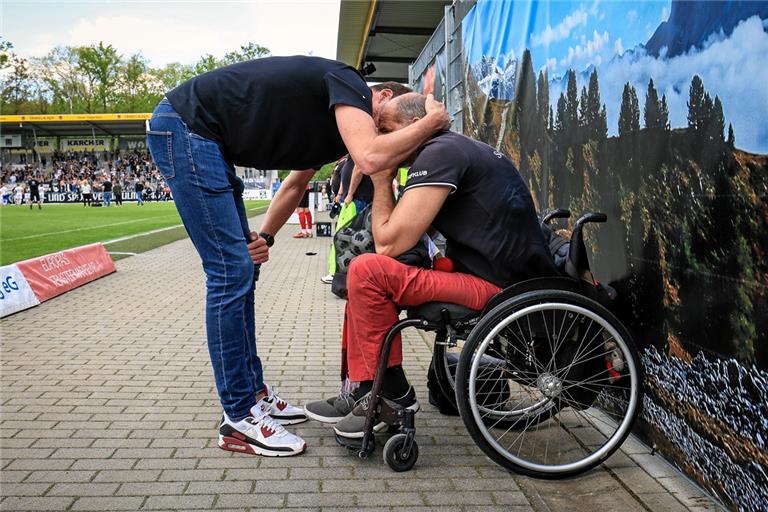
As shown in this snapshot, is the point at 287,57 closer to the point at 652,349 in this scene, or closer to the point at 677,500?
the point at 652,349

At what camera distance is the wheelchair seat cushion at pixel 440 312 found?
115 inches

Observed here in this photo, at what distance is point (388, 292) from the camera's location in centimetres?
294

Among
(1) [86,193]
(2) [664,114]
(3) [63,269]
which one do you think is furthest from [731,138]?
(1) [86,193]

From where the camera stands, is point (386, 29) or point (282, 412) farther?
point (386, 29)

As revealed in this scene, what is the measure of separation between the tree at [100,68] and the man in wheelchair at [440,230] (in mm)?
81404

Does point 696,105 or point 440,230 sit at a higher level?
point 696,105

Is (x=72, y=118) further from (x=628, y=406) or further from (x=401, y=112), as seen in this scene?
(x=628, y=406)

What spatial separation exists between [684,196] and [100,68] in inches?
3287

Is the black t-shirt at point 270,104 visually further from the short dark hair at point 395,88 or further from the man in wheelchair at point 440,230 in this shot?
the man in wheelchair at point 440,230

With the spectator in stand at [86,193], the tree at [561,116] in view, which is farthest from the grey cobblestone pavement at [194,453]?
the spectator in stand at [86,193]

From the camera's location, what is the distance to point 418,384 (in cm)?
444

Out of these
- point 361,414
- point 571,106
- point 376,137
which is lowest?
point 361,414

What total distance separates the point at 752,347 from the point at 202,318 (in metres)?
5.30

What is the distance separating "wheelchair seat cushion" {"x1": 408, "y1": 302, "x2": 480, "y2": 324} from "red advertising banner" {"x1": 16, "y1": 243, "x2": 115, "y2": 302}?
5.80m
